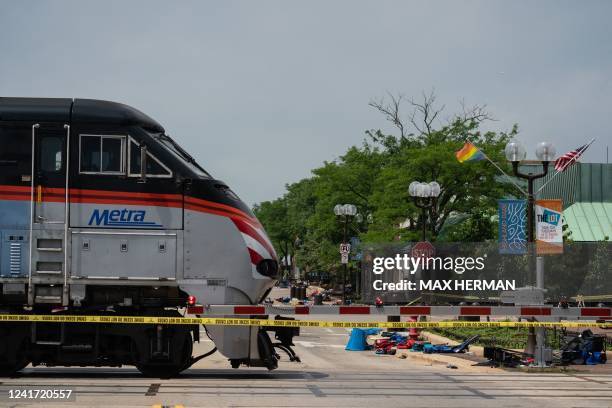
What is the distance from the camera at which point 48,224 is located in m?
14.9

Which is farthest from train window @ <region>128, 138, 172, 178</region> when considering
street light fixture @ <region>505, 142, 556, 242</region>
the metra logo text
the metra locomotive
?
street light fixture @ <region>505, 142, 556, 242</region>

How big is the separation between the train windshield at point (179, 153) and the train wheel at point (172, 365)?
9.16ft

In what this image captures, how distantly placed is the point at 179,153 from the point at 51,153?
2128 millimetres

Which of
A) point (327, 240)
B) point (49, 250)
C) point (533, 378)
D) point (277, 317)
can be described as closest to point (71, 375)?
point (49, 250)

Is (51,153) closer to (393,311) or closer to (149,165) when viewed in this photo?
(149,165)

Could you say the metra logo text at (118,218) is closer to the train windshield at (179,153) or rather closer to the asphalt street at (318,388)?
the train windshield at (179,153)

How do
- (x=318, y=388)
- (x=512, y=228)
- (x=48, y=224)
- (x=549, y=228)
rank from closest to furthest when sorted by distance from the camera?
1. (x=318, y=388)
2. (x=48, y=224)
3. (x=549, y=228)
4. (x=512, y=228)

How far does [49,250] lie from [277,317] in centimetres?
406

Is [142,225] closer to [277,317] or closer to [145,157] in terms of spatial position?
[145,157]

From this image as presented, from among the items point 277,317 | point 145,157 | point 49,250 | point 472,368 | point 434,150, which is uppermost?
point 434,150

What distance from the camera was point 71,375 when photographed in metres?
15.8

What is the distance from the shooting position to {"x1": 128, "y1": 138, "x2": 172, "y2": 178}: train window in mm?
15086

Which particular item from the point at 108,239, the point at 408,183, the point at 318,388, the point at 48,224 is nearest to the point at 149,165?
the point at 108,239

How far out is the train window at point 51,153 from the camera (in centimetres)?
1499
